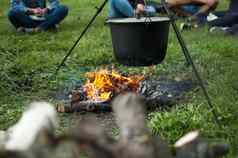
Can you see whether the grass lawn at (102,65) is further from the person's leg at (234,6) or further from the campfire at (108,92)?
the person's leg at (234,6)

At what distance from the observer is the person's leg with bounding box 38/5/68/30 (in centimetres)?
1015

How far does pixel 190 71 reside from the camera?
6578mm

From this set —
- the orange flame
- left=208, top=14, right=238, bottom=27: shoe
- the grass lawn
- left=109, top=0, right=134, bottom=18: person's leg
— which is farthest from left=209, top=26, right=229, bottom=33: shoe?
the orange flame

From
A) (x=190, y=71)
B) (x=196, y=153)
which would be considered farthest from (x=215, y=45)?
(x=196, y=153)

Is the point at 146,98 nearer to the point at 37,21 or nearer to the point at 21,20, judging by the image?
the point at 21,20

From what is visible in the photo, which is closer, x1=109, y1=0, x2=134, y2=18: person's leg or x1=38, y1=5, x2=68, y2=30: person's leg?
x1=109, y1=0, x2=134, y2=18: person's leg

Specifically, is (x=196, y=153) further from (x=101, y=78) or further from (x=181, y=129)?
(x=101, y=78)

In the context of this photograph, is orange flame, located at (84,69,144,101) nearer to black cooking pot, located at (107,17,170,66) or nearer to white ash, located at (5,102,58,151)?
black cooking pot, located at (107,17,170,66)

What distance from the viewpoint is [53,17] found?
10211 mm

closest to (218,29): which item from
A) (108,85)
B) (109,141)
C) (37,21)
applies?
(37,21)

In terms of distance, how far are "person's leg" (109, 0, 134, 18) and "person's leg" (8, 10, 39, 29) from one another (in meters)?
1.97

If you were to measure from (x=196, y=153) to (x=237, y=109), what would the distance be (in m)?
3.13

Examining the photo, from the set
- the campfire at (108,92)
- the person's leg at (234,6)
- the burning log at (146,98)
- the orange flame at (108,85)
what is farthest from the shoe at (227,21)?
the orange flame at (108,85)

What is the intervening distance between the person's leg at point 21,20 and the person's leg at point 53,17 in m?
0.16
